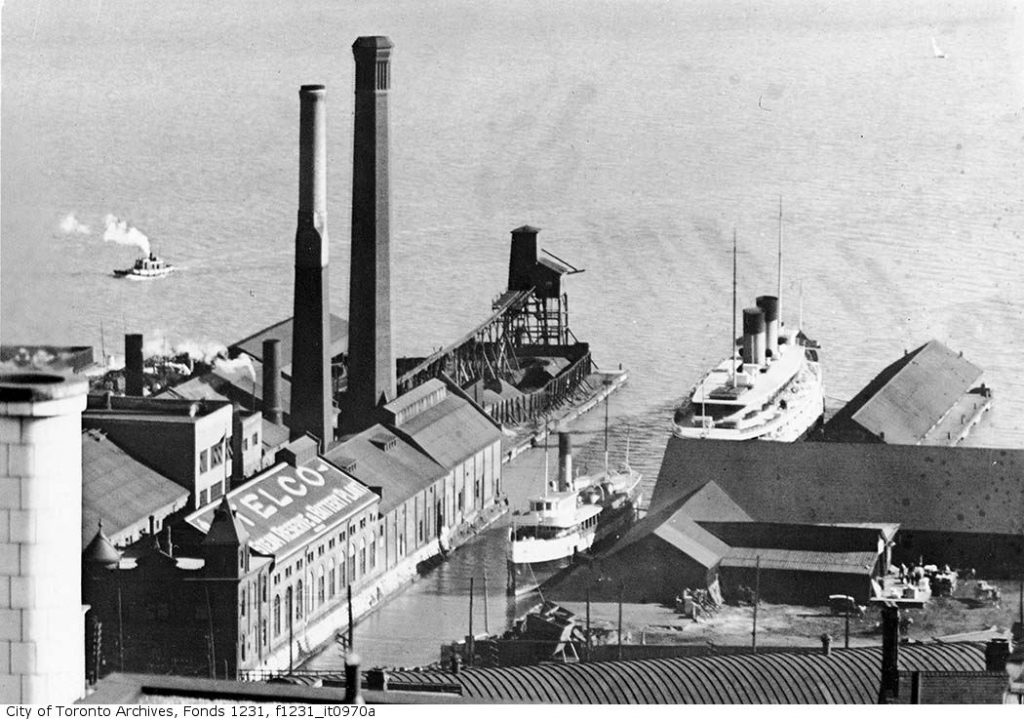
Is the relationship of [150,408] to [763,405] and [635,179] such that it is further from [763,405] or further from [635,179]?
[635,179]

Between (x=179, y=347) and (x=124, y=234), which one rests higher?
(x=124, y=234)

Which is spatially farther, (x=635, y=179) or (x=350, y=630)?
(x=635, y=179)

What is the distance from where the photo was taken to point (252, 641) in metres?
17.4

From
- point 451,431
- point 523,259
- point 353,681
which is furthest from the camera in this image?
point 523,259

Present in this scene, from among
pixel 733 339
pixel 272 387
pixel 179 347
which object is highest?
pixel 733 339

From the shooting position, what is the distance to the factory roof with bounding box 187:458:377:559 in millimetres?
18094

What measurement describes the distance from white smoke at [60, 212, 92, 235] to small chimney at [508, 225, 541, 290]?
19.2 feet

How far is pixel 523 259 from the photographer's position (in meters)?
29.5

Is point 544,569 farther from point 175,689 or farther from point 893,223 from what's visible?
point 175,689

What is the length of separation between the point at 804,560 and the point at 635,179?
1181cm

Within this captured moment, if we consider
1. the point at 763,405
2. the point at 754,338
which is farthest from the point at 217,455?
the point at 754,338

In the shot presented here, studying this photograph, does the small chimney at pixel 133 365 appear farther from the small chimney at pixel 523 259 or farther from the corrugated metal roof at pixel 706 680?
the corrugated metal roof at pixel 706 680

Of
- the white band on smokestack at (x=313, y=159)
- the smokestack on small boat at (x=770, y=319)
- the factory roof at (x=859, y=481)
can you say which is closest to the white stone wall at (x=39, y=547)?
the factory roof at (x=859, y=481)

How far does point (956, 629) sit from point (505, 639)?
3.70 metres
